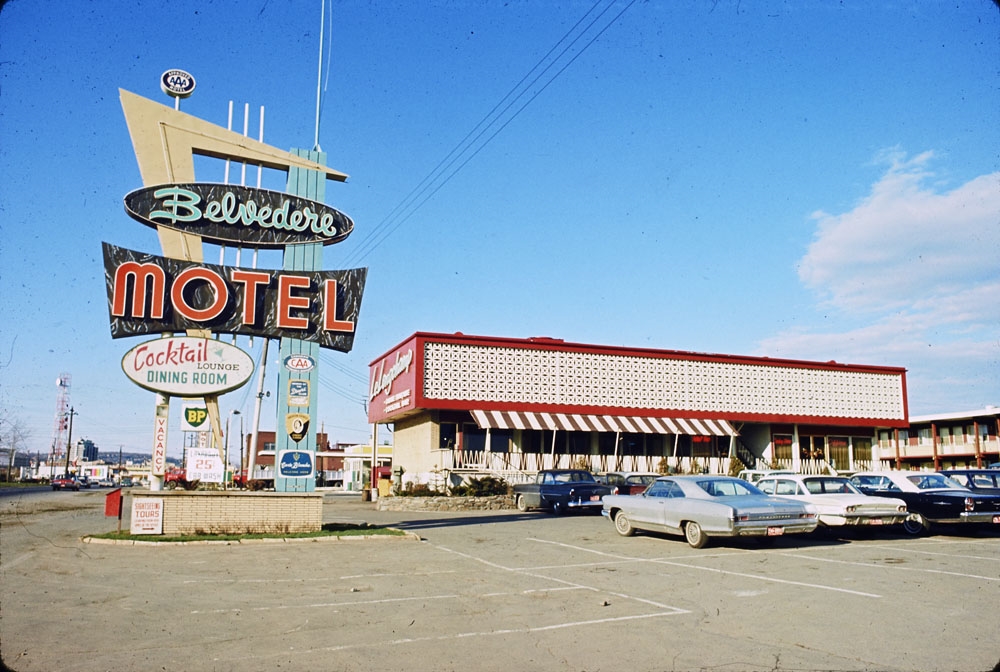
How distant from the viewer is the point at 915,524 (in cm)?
1695

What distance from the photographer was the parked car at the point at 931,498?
16.0 metres

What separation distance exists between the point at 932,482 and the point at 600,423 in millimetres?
20431

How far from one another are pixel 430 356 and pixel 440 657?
96.6ft

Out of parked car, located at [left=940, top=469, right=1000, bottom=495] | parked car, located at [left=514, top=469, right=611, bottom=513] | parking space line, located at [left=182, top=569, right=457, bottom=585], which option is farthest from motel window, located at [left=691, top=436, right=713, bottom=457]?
parking space line, located at [left=182, top=569, right=457, bottom=585]

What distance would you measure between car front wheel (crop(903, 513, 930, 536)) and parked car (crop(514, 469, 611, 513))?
32.9 feet

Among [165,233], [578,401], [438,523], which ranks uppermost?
[165,233]

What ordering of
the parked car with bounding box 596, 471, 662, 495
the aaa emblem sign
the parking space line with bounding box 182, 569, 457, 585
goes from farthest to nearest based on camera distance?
the parked car with bounding box 596, 471, 662, 495 → the aaa emblem sign → the parking space line with bounding box 182, 569, 457, 585

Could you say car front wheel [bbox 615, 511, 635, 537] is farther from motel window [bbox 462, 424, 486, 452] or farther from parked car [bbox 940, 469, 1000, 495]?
motel window [bbox 462, 424, 486, 452]

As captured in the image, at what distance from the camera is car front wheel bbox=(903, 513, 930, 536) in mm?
16672

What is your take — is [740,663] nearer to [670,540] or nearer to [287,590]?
[287,590]

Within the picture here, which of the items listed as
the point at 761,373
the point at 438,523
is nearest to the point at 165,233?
the point at 438,523

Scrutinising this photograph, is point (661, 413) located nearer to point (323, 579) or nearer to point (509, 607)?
point (323, 579)

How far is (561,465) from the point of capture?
123 feet

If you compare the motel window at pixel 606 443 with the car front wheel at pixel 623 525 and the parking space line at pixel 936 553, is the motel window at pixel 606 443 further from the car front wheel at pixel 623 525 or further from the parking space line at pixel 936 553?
the parking space line at pixel 936 553
